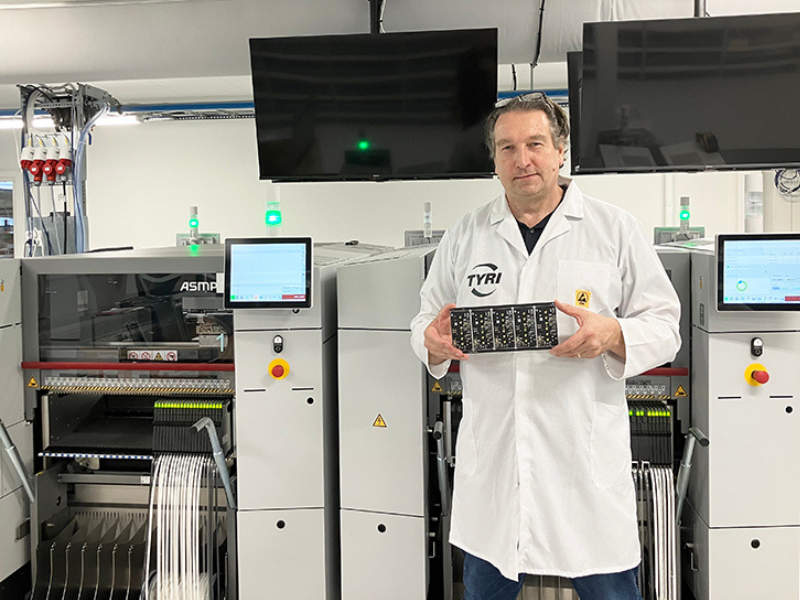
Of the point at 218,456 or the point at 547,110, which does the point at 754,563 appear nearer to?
the point at 547,110

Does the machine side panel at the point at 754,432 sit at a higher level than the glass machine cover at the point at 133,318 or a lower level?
lower

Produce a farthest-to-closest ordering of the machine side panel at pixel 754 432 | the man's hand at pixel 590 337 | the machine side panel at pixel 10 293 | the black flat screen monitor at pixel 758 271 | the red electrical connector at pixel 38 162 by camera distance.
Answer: the red electrical connector at pixel 38 162 → the machine side panel at pixel 10 293 → the machine side panel at pixel 754 432 → the black flat screen monitor at pixel 758 271 → the man's hand at pixel 590 337

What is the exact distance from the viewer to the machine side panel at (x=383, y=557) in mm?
2193

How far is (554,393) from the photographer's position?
1.52 metres

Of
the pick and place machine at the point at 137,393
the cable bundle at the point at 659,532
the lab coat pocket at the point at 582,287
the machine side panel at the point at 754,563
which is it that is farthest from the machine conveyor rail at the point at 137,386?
the machine side panel at the point at 754,563

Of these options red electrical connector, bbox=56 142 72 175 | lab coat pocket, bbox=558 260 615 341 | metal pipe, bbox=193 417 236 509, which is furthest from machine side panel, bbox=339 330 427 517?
red electrical connector, bbox=56 142 72 175

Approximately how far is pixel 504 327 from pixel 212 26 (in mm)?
2198

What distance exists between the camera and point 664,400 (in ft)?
7.55

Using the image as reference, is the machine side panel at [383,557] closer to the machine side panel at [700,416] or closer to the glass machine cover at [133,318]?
the glass machine cover at [133,318]

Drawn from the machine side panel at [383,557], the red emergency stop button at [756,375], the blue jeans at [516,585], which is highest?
the red emergency stop button at [756,375]

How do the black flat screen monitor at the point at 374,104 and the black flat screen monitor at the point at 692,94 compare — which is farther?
the black flat screen monitor at the point at 374,104

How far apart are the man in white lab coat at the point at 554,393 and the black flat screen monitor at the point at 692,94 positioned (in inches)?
33.6

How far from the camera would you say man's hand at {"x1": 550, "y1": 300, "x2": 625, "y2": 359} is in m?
1.39

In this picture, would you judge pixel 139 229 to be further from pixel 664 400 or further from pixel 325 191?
pixel 664 400
